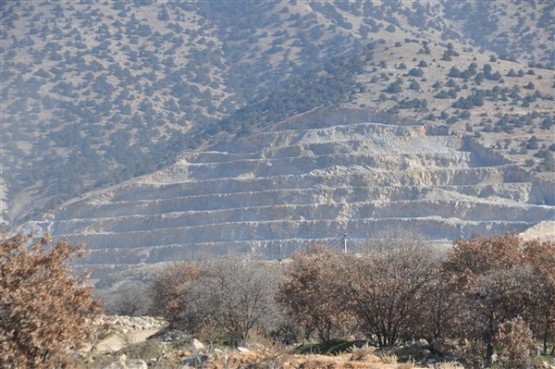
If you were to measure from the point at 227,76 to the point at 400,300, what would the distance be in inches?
4528

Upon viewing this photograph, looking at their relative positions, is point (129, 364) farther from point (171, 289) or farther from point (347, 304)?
point (171, 289)

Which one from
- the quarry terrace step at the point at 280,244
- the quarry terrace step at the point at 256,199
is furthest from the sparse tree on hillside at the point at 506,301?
the quarry terrace step at the point at 256,199

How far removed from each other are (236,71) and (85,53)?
2201cm

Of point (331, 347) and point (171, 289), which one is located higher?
point (331, 347)

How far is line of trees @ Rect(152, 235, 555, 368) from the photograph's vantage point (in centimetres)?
2200

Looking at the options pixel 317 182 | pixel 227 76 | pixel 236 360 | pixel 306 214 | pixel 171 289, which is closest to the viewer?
pixel 236 360

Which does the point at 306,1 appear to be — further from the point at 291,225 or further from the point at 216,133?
the point at 291,225

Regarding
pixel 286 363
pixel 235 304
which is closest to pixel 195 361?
pixel 286 363

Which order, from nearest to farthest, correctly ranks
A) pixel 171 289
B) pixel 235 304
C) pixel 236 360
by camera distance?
pixel 236 360, pixel 235 304, pixel 171 289

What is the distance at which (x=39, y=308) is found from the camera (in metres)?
11.4

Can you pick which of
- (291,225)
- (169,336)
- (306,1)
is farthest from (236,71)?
(169,336)

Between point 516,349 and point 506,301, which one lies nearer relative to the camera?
point 516,349

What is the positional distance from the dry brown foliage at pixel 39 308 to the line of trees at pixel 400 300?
792 centimetres

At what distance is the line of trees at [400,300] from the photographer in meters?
22.0
